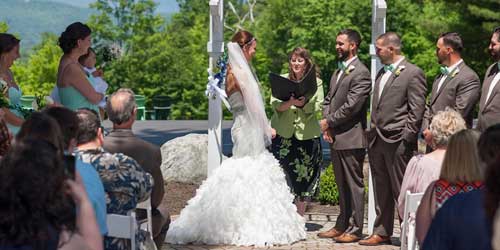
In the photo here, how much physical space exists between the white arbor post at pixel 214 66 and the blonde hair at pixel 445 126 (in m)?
3.94

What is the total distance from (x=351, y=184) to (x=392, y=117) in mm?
821

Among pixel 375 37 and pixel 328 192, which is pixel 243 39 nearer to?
pixel 375 37

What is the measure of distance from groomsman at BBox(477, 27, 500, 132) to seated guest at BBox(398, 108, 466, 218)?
1.79 meters

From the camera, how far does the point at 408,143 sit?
8.34 metres

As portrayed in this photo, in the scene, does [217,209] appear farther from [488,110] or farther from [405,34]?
[405,34]

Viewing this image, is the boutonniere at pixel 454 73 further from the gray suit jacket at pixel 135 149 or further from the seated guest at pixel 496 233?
Answer: the seated guest at pixel 496 233

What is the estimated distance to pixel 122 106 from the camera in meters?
5.91

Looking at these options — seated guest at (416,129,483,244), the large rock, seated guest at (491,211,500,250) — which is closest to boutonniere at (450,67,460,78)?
seated guest at (416,129,483,244)

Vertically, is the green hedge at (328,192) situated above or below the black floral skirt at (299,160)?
below

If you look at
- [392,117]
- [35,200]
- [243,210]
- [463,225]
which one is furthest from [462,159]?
[243,210]

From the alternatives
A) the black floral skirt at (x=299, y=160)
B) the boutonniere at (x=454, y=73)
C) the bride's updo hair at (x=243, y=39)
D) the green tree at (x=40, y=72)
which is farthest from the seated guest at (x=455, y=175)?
the green tree at (x=40, y=72)

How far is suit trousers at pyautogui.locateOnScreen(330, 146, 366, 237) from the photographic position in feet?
29.2

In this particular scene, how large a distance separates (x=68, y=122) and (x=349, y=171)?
4.76 metres

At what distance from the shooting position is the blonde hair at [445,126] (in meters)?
6.01
